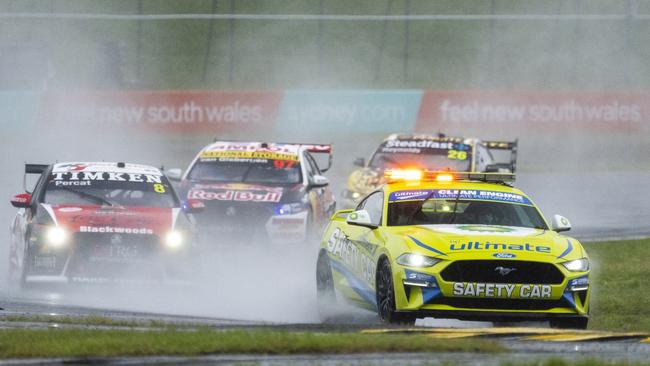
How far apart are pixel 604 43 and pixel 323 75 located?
27.4 ft

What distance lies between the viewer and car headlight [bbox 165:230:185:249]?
1496 cm

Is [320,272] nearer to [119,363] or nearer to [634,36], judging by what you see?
[119,363]

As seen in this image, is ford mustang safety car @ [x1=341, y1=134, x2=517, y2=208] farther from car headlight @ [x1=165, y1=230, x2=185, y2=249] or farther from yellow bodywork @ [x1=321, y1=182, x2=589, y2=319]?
yellow bodywork @ [x1=321, y1=182, x2=589, y2=319]

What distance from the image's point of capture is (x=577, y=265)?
38.2 ft

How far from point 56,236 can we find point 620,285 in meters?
6.23

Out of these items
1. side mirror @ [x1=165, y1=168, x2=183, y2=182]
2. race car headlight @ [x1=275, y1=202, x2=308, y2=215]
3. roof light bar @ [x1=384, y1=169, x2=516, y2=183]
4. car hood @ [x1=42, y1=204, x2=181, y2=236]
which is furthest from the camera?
race car headlight @ [x1=275, y1=202, x2=308, y2=215]

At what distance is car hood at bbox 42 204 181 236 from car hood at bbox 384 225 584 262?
11.8 ft

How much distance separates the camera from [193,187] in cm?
1942

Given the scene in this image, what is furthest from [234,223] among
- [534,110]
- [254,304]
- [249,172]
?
[534,110]

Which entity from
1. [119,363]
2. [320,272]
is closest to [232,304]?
[320,272]

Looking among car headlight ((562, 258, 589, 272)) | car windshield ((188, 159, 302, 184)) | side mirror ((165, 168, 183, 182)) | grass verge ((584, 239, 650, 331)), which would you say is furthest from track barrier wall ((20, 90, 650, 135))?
car headlight ((562, 258, 589, 272))

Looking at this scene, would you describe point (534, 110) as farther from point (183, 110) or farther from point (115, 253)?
point (115, 253)

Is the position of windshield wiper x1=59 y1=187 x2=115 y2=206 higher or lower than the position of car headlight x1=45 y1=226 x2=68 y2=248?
higher

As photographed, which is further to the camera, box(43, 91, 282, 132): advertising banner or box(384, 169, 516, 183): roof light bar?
box(43, 91, 282, 132): advertising banner
